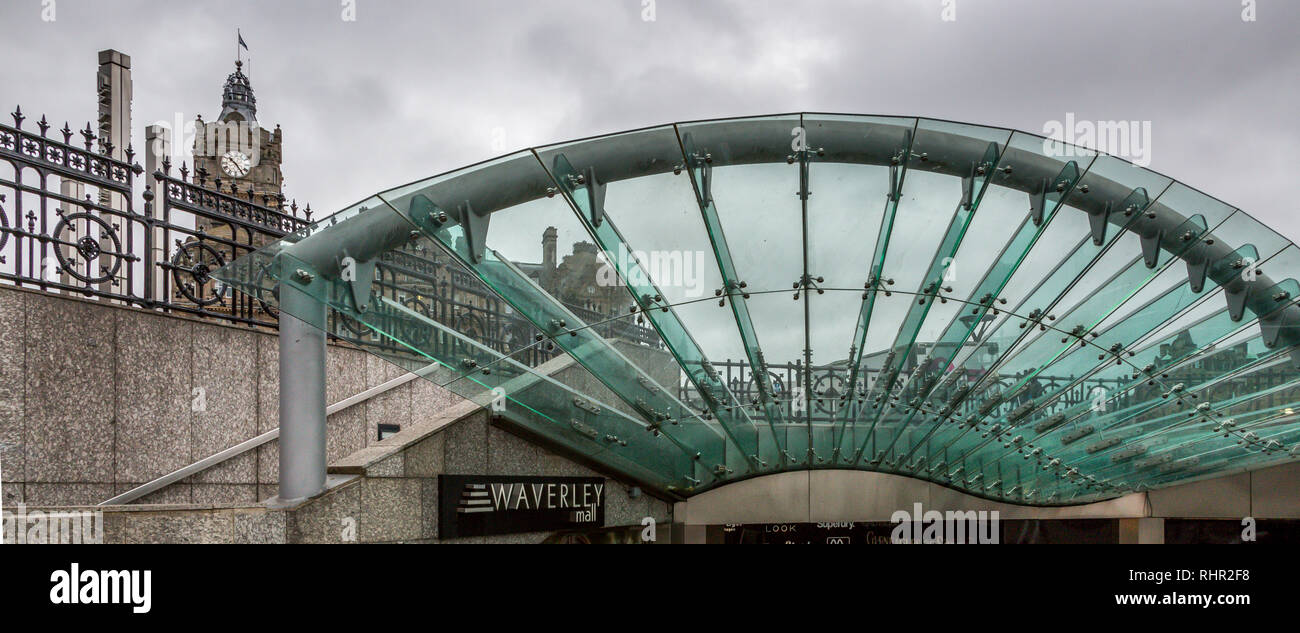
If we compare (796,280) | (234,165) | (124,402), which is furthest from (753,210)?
(234,165)

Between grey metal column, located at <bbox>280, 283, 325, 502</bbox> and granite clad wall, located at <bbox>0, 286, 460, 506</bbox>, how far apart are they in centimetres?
125

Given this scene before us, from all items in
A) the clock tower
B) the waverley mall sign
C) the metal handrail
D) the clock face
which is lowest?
the waverley mall sign

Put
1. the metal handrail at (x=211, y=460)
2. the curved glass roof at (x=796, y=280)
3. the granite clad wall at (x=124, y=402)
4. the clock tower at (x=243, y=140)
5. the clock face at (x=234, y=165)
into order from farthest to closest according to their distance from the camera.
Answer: the clock tower at (x=243, y=140)
the clock face at (x=234, y=165)
the metal handrail at (x=211, y=460)
the curved glass roof at (x=796, y=280)
the granite clad wall at (x=124, y=402)

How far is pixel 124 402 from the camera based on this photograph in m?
6.90

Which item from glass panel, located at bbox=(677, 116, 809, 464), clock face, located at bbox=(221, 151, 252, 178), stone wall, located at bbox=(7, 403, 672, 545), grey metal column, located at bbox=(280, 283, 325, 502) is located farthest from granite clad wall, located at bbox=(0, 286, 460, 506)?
clock face, located at bbox=(221, 151, 252, 178)

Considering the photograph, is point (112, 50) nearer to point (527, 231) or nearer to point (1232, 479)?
point (527, 231)


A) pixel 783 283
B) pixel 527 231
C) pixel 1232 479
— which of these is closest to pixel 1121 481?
pixel 1232 479

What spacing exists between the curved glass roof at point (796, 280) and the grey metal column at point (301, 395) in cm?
20

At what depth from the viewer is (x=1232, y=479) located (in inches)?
513

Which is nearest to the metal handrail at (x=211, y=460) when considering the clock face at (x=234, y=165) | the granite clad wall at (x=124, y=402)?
the granite clad wall at (x=124, y=402)

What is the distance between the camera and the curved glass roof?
654 cm

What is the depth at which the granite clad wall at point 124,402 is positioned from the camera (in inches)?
242

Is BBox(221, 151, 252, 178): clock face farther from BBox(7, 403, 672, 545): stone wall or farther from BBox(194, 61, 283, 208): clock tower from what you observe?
BBox(7, 403, 672, 545): stone wall

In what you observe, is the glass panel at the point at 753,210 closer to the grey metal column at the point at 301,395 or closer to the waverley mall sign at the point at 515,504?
the waverley mall sign at the point at 515,504
